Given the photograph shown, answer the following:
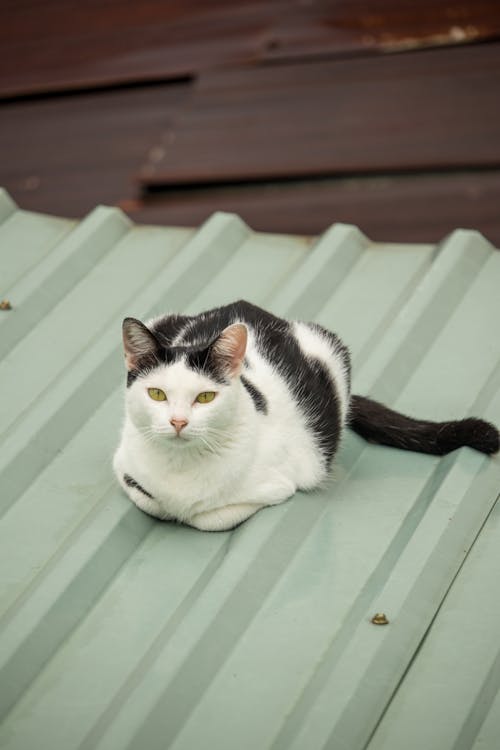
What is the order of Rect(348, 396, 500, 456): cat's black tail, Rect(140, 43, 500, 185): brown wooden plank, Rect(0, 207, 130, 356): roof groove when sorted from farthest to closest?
Rect(140, 43, 500, 185): brown wooden plank, Rect(0, 207, 130, 356): roof groove, Rect(348, 396, 500, 456): cat's black tail

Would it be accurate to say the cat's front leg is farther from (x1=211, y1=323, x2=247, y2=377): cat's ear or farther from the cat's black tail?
the cat's black tail

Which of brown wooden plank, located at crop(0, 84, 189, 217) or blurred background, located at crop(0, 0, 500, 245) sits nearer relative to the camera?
blurred background, located at crop(0, 0, 500, 245)

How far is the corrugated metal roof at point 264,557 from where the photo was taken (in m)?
2.77

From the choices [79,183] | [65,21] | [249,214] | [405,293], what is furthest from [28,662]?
[65,21]

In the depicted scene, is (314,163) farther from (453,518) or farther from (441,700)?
(441,700)

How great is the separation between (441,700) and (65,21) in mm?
5965

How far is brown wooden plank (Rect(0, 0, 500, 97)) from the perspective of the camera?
650 centimetres

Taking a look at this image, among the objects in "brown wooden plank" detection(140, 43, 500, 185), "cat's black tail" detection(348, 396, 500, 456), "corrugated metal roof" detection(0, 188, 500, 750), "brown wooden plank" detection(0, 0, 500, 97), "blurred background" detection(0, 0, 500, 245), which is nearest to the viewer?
"corrugated metal roof" detection(0, 188, 500, 750)

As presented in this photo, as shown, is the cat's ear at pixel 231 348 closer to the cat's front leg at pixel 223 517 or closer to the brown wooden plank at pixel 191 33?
the cat's front leg at pixel 223 517

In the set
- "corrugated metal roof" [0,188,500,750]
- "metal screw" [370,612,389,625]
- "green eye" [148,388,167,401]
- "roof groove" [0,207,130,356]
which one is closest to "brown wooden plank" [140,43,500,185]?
"roof groove" [0,207,130,356]

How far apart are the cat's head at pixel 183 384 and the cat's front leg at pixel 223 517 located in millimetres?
225

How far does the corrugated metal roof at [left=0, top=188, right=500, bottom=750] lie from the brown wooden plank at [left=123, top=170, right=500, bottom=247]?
74cm

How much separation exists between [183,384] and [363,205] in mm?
2656

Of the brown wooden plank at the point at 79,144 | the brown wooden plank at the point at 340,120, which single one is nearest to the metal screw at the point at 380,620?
the brown wooden plank at the point at 340,120
